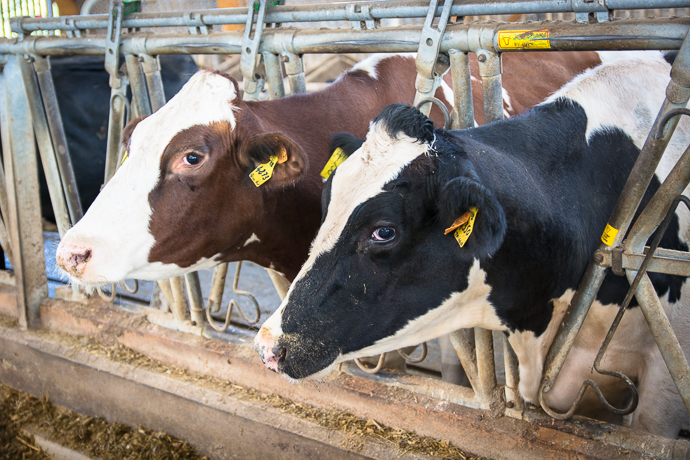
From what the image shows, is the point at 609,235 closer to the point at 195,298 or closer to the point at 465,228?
the point at 465,228

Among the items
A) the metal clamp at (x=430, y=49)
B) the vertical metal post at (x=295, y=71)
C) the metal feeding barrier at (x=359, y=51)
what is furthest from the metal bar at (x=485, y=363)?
the vertical metal post at (x=295, y=71)

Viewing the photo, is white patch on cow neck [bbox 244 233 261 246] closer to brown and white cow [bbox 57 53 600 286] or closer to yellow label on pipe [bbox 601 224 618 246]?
brown and white cow [bbox 57 53 600 286]

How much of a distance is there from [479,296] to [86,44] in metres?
2.34

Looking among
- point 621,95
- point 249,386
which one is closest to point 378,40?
point 621,95

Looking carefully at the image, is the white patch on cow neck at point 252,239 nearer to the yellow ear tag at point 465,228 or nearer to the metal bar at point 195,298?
the metal bar at point 195,298

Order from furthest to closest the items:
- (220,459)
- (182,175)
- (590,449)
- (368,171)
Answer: (220,459) → (182,175) → (590,449) → (368,171)

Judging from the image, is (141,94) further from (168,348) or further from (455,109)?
(455,109)

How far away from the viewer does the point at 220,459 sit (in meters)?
2.97

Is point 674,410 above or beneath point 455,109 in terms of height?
beneath

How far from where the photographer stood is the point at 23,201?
3.59 m

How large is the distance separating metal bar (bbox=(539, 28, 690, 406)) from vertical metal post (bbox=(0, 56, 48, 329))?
304cm

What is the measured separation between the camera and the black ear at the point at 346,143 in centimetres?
201

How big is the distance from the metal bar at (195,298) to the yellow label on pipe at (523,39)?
187 cm

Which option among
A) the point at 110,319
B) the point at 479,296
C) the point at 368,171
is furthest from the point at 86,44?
the point at 479,296
